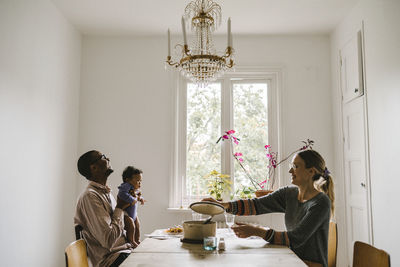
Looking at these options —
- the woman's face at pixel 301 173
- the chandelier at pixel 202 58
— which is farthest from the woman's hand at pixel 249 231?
the chandelier at pixel 202 58

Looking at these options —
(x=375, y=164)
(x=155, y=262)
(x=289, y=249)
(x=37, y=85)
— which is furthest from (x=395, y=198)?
(x=37, y=85)

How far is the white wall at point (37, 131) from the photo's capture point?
2500 mm

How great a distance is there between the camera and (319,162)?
6.96ft

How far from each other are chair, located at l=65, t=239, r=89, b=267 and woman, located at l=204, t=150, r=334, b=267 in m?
0.83

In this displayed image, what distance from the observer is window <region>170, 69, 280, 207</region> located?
12.8 ft

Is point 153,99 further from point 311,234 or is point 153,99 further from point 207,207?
point 311,234

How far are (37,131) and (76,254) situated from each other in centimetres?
157

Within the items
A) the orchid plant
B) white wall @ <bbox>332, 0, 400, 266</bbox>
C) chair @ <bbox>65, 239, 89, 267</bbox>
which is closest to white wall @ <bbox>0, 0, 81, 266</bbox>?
chair @ <bbox>65, 239, 89, 267</bbox>

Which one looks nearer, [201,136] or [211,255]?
[211,255]

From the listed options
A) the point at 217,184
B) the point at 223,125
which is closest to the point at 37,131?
the point at 217,184

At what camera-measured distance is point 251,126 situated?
156 inches

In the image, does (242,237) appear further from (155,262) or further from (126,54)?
(126,54)

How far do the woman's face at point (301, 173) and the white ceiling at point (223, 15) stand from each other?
1.74 meters

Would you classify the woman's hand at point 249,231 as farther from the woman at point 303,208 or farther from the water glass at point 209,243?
the water glass at point 209,243
